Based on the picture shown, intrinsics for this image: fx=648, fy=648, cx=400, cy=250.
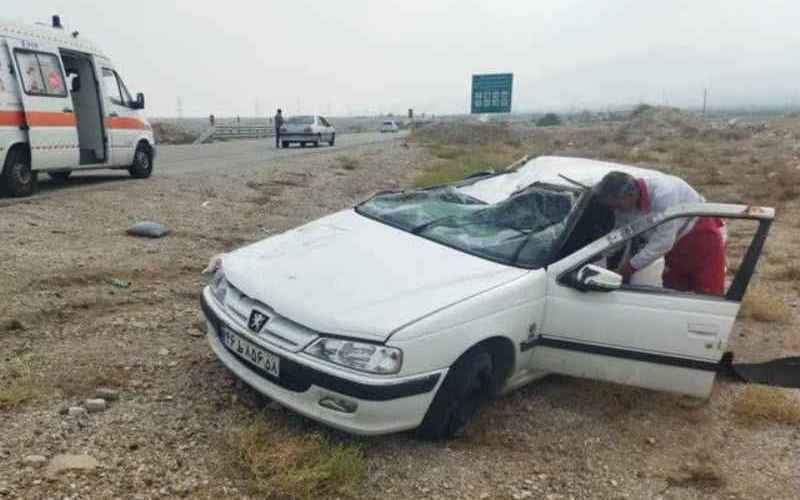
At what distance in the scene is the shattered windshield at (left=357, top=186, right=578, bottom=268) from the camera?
3795 millimetres

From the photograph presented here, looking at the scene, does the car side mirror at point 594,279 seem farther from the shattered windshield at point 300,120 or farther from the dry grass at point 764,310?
the shattered windshield at point 300,120

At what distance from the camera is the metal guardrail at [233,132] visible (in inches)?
1387

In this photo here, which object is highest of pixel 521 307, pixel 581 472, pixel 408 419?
pixel 521 307

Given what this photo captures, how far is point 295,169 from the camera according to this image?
16.2 m

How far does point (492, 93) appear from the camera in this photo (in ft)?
107

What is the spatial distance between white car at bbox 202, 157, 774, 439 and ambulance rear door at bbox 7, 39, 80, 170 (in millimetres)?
6952

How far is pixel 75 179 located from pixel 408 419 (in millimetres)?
11457

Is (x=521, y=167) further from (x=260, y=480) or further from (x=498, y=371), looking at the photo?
(x=260, y=480)

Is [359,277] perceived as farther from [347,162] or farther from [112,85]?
[347,162]

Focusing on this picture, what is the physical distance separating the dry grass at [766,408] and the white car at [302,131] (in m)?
26.0

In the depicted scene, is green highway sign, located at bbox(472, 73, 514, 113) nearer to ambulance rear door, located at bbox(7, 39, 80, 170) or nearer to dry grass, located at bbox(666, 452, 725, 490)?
ambulance rear door, located at bbox(7, 39, 80, 170)

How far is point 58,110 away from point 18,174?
119 centimetres

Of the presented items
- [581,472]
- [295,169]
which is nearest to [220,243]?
[581,472]

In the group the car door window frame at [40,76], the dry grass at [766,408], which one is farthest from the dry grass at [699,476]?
the car door window frame at [40,76]
